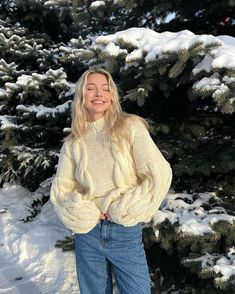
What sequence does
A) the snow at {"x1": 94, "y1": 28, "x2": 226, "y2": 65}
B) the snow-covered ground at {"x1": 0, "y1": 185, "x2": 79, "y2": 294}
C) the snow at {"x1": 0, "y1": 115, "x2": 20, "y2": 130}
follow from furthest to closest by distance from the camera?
the snow at {"x1": 0, "y1": 115, "x2": 20, "y2": 130}, the snow-covered ground at {"x1": 0, "y1": 185, "x2": 79, "y2": 294}, the snow at {"x1": 94, "y1": 28, "x2": 226, "y2": 65}

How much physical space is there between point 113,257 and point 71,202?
0.44 m

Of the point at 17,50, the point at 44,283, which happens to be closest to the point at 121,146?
the point at 44,283

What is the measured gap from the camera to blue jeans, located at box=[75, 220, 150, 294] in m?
2.86

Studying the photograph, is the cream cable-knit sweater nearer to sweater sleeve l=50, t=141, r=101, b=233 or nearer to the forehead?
sweater sleeve l=50, t=141, r=101, b=233

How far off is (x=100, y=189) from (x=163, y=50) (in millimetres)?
1186

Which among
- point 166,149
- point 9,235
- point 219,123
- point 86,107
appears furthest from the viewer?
point 9,235

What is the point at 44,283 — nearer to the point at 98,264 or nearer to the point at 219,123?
the point at 98,264

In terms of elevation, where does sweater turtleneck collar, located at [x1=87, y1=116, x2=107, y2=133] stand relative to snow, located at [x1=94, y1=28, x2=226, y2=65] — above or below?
below

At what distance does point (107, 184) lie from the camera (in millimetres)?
2850

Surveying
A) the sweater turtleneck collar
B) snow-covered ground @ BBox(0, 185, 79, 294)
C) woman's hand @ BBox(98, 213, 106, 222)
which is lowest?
snow-covered ground @ BBox(0, 185, 79, 294)

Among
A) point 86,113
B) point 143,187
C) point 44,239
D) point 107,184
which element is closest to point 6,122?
point 44,239

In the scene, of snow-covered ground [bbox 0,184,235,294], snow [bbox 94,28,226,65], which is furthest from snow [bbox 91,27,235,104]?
snow-covered ground [bbox 0,184,235,294]

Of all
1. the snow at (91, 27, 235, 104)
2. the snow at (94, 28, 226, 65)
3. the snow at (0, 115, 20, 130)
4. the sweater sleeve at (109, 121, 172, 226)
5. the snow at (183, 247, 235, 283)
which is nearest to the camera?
the sweater sleeve at (109, 121, 172, 226)

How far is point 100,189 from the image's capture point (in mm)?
2859
